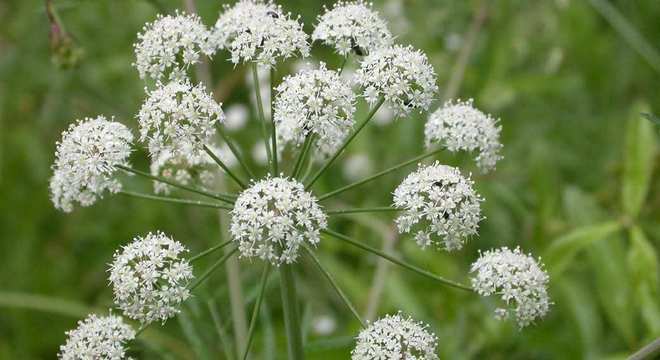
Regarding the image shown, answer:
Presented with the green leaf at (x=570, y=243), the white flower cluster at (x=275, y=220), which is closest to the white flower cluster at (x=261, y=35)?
the white flower cluster at (x=275, y=220)

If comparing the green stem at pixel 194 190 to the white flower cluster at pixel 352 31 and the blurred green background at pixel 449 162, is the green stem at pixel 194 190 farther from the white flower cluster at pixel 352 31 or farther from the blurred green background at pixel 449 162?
the blurred green background at pixel 449 162

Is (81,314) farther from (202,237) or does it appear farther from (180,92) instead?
(180,92)

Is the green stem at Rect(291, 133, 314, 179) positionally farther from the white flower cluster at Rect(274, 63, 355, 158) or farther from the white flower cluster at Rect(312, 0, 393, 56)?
the white flower cluster at Rect(312, 0, 393, 56)

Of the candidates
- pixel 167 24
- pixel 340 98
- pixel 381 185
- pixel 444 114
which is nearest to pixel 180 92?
pixel 167 24

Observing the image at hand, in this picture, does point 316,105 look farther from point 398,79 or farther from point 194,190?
point 194,190

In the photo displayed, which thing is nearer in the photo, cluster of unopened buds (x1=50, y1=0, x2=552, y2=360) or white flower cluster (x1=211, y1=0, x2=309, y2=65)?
cluster of unopened buds (x1=50, y1=0, x2=552, y2=360)

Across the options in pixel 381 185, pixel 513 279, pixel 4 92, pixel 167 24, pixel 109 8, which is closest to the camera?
pixel 513 279

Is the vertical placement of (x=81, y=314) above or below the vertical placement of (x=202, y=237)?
below

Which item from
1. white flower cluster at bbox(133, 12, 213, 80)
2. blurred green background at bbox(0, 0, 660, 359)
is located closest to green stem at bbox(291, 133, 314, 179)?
white flower cluster at bbox(133, 12, 213, 80)
